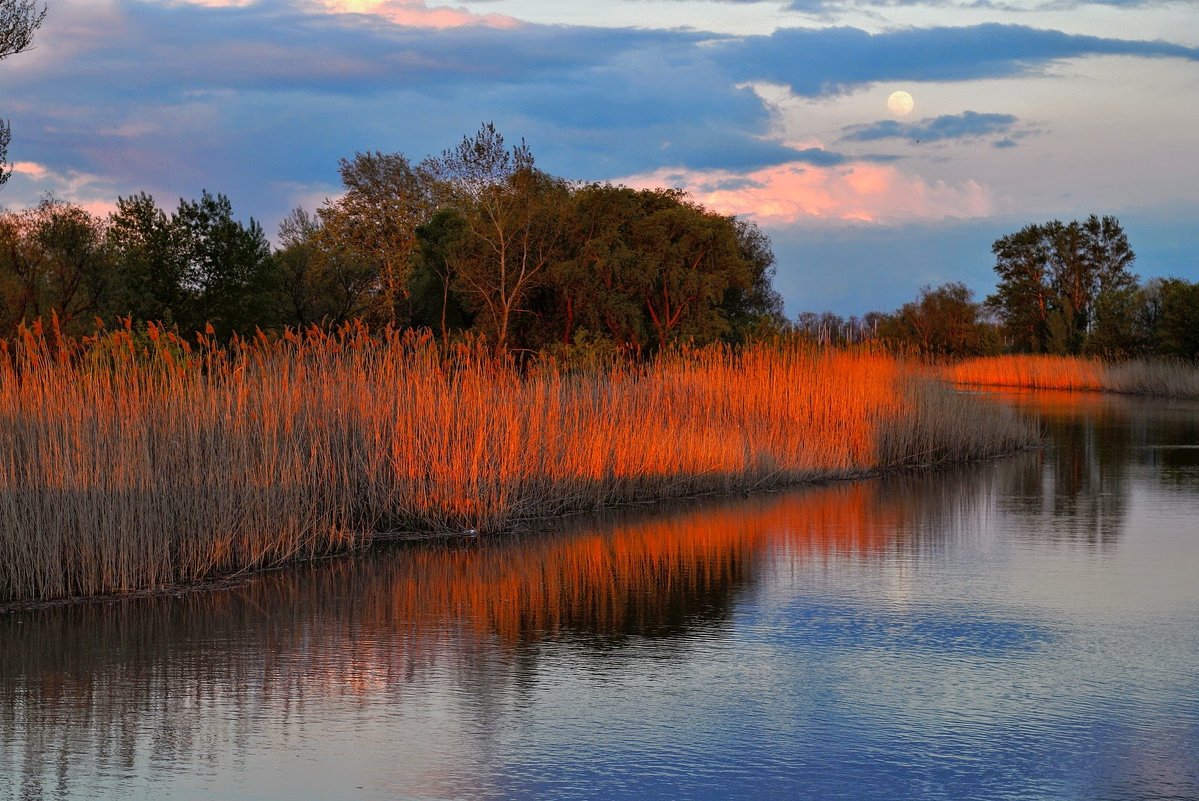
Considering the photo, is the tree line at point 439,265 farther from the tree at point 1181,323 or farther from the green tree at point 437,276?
the tree at point 1181,323

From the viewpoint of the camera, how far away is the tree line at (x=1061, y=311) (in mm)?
58234

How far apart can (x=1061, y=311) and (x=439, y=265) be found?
43447 mm

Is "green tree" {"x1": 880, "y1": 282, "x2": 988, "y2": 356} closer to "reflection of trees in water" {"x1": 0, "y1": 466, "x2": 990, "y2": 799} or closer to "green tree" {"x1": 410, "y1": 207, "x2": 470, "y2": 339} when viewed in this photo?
"green tree" {"x1": 410, "y1": 207, "x2": 470, "y2": 339}

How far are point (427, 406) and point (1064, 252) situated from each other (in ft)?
252

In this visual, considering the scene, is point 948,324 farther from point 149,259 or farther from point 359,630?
point 359,630

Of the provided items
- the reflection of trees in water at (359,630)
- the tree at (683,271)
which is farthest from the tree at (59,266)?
the reflection of trees in water at (359,630)

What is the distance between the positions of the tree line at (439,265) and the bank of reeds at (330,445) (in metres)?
7.55

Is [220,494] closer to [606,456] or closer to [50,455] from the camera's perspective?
[50,455]

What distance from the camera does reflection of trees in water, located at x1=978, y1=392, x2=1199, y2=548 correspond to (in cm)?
1468

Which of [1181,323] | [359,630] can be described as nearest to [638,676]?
[359,630]

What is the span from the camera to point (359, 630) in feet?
28.7

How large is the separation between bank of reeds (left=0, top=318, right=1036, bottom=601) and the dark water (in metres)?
0.64

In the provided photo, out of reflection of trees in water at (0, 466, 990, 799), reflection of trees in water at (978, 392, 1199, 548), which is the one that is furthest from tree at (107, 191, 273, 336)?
reflection of trees in water at (0, 466, 990, 799)

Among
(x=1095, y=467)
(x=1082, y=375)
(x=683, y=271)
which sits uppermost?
(x=683, y=271)
